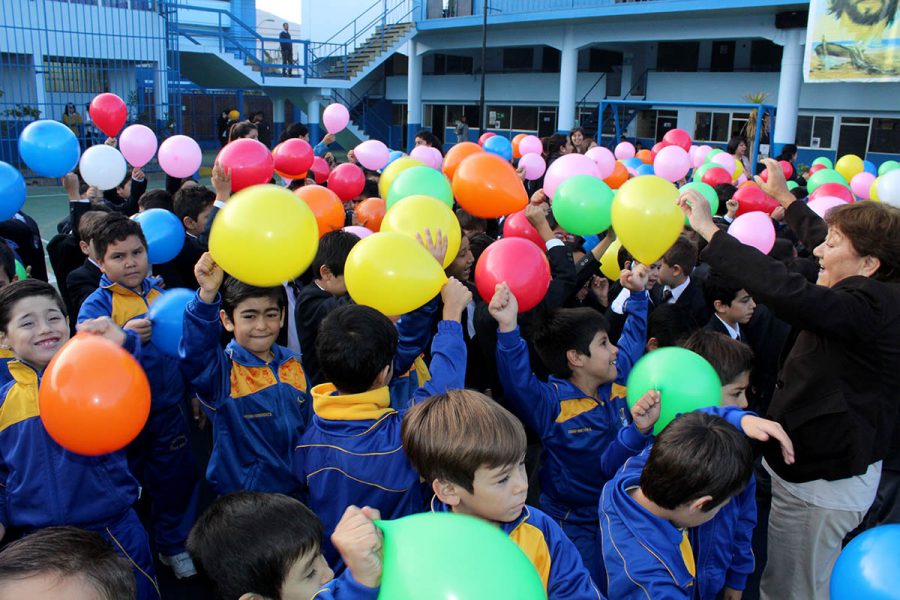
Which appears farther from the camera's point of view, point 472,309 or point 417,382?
point 472,309

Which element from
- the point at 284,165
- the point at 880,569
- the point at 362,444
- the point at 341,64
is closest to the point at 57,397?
the point at 362,444

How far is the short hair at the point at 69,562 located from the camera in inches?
46.9

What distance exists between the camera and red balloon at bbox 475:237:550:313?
2.59 m

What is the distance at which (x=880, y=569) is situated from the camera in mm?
1203

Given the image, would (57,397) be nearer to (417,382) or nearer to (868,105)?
(417,382)

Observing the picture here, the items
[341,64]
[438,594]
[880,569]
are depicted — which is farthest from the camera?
[341,64]

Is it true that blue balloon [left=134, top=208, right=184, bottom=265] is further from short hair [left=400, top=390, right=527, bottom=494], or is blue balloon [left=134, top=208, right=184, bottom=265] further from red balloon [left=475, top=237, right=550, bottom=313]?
short hair [left=400, top=390, right=527, bottom=494]

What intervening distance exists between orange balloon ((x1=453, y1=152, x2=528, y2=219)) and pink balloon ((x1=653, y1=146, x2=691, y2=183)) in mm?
2642

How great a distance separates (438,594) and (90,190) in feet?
14.4

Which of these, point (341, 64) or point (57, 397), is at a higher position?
point (341, 64)

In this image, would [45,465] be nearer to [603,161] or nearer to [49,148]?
[49,148]

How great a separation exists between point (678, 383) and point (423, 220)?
4.17 ft

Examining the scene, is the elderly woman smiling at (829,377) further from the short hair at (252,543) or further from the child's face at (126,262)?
the child's face at (126,262)

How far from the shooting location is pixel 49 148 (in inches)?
182
